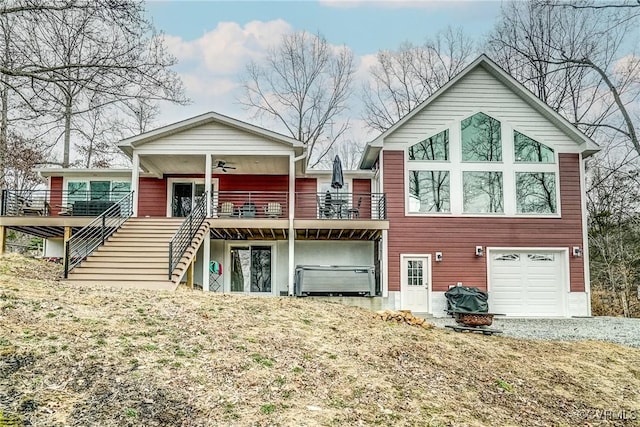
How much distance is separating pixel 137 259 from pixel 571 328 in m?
10.1

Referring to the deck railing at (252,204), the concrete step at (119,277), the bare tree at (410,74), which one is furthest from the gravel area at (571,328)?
the bare tree at (410,74)

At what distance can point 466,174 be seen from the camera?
14047 mm

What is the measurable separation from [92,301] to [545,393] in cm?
674

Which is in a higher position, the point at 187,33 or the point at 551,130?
the point at 187,33

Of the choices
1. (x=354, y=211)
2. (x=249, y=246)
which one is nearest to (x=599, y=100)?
→ (x=354, y=211)

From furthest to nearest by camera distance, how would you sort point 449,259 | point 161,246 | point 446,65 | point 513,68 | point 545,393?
point 446,65 → point 513,68 → point 449,259 → point 161,246 → point 545,393

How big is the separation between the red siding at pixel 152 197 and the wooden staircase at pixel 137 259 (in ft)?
9.88

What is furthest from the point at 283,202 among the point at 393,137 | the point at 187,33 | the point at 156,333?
the point at 156,333

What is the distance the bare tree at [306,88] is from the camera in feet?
84.4

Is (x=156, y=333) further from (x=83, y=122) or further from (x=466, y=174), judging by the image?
(x=83, y=122)

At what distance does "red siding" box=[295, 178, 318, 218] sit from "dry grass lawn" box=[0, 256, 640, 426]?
23.6ft

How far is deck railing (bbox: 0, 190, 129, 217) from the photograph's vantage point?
47.7 ft

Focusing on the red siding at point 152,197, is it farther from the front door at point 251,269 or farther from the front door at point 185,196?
the front door at point 251,269

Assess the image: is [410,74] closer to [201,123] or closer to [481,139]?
[481,139]
